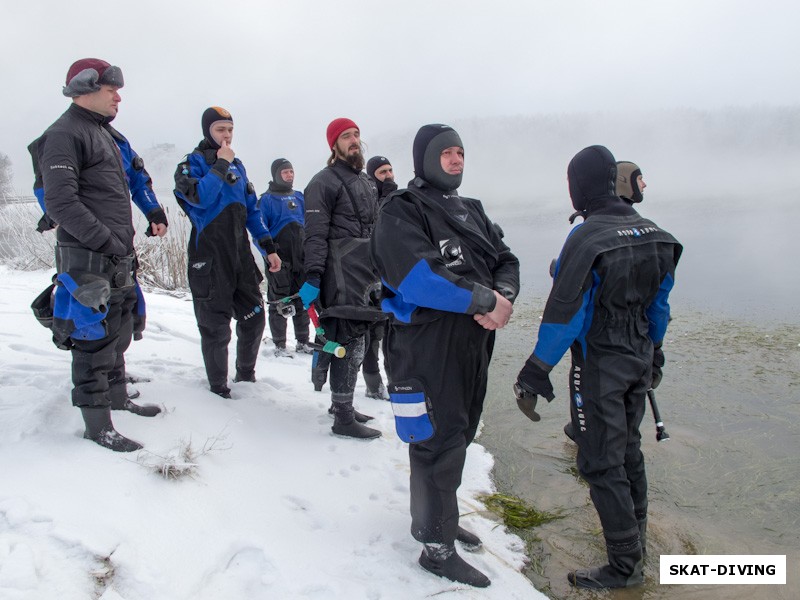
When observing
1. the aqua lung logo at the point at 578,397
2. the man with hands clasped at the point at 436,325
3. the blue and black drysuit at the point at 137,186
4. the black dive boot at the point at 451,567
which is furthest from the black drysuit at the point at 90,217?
the aqua lung logo at the point at 578,397

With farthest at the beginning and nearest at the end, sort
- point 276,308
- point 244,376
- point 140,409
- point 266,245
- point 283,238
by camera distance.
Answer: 1. point 283,238
2. point 276,308
3. point 244,376
4. point 266,245
5. point 140,409

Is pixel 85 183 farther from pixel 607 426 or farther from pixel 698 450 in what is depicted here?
pixel 698 450

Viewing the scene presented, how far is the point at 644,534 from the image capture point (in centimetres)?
270

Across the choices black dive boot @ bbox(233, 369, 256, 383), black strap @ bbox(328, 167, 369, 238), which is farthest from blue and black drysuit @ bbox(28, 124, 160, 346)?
black strap @ bbox(328, 167, 369, 238)

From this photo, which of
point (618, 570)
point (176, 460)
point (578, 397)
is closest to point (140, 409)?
point (176, 460)

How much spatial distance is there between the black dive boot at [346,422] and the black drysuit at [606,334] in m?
1.61

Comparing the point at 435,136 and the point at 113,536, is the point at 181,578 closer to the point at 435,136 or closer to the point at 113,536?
the point at 113,536

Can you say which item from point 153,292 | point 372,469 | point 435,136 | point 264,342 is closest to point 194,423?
point 372,469

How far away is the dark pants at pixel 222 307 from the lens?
369 centimetres

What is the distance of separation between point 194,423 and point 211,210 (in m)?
1.39

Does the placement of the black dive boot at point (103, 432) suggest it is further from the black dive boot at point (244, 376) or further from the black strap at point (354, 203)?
the black strap at point (354, 203)

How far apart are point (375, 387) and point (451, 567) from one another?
2423 millimetres

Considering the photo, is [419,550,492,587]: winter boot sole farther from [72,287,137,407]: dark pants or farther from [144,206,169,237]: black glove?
[144,206,169,237]: black glove

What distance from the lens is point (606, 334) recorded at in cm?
245
